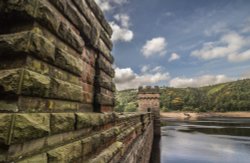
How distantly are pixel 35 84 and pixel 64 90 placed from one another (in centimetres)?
37

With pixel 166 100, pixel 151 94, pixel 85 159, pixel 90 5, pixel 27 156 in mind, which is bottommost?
pixel 85 159

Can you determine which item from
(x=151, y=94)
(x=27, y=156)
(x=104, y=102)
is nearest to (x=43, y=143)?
(x=27, y=156)

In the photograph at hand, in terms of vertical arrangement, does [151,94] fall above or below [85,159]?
above

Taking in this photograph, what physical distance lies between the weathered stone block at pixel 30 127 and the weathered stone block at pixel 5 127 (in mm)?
29

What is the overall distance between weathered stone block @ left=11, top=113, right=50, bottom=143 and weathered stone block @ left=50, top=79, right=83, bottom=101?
22cm

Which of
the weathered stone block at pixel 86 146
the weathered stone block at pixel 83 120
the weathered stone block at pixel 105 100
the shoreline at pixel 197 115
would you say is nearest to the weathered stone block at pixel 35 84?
the weathered stone block at pixel 83 120

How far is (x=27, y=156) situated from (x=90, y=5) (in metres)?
1.77

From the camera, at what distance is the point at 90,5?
2.37 m

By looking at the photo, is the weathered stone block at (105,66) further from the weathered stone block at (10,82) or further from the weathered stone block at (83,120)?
the weathered stone block at (10,82)

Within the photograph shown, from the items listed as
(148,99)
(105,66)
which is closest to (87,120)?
(105,66)

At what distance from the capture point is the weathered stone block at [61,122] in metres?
1.40

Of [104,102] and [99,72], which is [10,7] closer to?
[99,72]

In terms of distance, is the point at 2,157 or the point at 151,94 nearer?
the point at 2,157

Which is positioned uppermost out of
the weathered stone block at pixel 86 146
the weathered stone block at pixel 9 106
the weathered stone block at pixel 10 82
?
the weathered stone block at pixel 10 82
